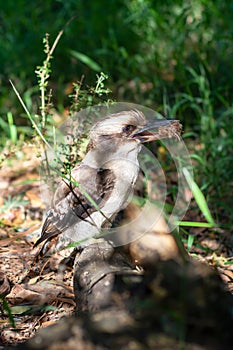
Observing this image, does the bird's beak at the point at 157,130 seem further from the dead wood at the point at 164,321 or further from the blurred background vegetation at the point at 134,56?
the dead wood at the point at 164,321

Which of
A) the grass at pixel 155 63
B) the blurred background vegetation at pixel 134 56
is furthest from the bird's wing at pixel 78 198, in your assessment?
the blurred background vegetation at pixel 134 56

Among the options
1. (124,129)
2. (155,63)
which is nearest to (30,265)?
(124,129)

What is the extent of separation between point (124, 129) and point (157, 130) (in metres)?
0.29

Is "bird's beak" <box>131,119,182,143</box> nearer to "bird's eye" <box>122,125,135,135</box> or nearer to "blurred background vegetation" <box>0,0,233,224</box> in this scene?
"bird's eye" <box>122,125,135,135</box>

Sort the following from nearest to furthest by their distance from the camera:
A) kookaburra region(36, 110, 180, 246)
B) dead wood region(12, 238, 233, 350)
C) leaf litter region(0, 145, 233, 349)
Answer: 1. dead wood region(12, 238, 233, 350)
2. leaf litter region(0, 145, 233, 349)
3. kookaburra region(36, 110, 180, 246)

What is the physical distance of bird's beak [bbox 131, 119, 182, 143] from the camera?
399 centimetres

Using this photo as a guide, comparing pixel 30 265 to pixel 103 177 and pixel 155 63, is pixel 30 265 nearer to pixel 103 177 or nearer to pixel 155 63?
pixel 103 177

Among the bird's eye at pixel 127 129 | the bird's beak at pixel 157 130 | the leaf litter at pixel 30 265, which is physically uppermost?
the bird's eye at pixel 127 129

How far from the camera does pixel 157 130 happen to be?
164 inches

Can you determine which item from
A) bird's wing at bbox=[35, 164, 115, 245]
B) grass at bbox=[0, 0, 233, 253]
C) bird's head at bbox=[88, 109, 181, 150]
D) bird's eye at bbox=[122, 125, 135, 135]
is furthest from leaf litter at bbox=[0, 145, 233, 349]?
bird's eye at bbox=[122, 125, 135, 135]

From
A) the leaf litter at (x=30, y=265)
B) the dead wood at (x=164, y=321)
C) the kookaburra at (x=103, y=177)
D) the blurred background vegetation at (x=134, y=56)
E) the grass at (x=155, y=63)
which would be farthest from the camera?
the blurred background vegetation at (x=134, y=56)

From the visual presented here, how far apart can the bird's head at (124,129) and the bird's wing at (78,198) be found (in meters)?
0.19

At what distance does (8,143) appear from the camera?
19.6ft

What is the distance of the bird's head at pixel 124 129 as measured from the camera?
397 cm
